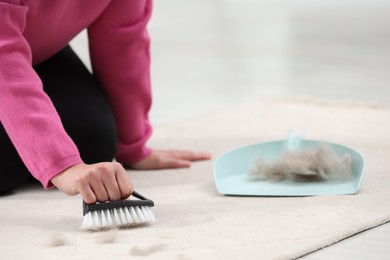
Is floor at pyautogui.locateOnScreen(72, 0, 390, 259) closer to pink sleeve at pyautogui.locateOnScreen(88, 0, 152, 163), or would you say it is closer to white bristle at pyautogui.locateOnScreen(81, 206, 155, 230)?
white bristle at pyautogui.locateOnScreen(81, 206, 155, 230)

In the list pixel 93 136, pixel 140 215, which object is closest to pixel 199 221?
pixel 140 215

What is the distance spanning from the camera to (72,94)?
4.85ft

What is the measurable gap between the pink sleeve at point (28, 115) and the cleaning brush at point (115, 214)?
2.8 inches

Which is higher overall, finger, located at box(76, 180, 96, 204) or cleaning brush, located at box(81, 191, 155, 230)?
finger, located at box(76, 180, 96, 204)

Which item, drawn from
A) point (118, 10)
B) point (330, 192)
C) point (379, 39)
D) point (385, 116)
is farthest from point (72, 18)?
point (379, 39)

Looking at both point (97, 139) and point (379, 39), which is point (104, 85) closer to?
point (97, 139)

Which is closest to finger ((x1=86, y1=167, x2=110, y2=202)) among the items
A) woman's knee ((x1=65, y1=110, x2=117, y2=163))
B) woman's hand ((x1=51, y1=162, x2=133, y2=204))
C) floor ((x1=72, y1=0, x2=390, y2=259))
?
woman's hand ((x1=51, y1=162, x2=133, y2=204))

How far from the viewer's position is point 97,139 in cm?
148

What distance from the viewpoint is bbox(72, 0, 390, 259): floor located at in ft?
7.18

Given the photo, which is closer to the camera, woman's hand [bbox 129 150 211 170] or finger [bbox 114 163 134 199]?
finger [bbox 114 163 134 199]

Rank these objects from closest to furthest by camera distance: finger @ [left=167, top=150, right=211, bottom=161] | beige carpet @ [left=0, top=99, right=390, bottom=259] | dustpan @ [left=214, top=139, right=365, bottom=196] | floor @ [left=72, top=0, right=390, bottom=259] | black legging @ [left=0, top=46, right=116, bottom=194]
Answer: beige carpet @ [left=0, top=99, right=390, bottom=259], dustpan @ [left=214, top=139, right=365, bottom=196], black legging @ [left=0, top=46, right=116, bottom=194], finger @ [left=167, top=150, right=211, bottom=161], floor @ [left=72, top=0, right=390, bottom=259]

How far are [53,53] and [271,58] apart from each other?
159 cm

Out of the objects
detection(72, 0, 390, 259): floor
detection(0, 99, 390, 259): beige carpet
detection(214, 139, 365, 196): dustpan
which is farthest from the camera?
detection(72, 0, 390, 259): floor

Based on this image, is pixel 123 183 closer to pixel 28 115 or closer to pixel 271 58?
pixel 28 115
